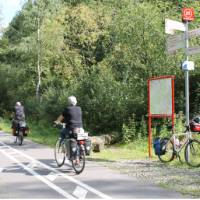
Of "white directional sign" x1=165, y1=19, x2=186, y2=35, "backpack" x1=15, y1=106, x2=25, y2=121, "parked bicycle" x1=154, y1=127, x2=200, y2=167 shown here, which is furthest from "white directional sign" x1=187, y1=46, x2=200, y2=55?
"backpack" x1=15, y1=106, x2=25, y2=121

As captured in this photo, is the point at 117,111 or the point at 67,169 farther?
the point at 117,111

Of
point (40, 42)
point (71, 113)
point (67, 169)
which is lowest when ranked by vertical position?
point (67, 169)

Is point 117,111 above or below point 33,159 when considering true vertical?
above

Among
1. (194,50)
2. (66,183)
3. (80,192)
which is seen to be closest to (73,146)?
(66,183)

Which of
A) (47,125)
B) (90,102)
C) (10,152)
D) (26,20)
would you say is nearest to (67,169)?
(10,152)

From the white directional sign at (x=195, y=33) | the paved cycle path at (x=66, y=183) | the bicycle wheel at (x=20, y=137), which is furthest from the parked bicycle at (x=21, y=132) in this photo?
the white directional sign at (x=195, y=33)

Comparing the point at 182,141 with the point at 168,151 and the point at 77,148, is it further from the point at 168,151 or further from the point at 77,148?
the point at 77,148

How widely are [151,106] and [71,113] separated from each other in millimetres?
3792

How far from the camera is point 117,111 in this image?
76.5 feet

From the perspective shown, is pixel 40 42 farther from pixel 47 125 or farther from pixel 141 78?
pixel 141 78

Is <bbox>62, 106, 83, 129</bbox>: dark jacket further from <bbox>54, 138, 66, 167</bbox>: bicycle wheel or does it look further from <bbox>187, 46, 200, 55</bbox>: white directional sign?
<bbox>187, 46, 200, 55</bbox>: white directional sign

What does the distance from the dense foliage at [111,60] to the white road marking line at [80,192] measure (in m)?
10.7

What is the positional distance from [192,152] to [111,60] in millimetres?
12968

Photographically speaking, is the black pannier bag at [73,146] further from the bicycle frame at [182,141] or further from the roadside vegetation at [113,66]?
the roadside vegetation at [113,66]
